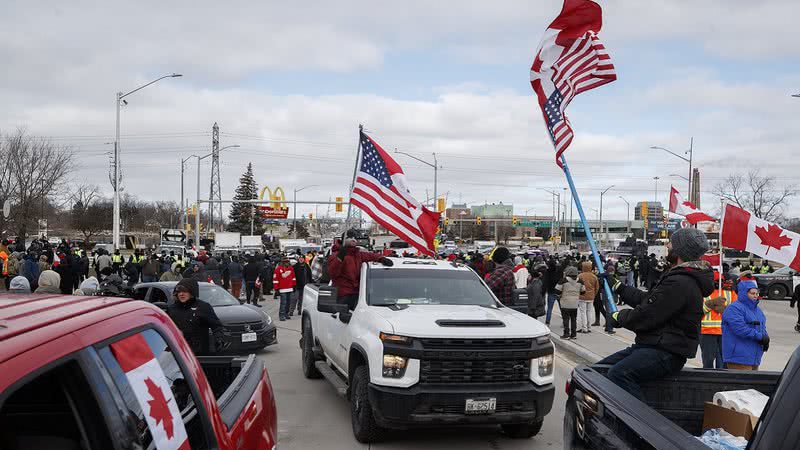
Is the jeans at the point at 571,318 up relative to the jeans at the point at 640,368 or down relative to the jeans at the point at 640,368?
down

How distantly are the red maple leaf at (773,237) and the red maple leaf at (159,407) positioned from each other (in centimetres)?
653

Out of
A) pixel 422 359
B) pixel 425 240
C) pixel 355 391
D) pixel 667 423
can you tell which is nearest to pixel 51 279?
A: pixel 425 240

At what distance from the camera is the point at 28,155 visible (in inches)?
1789

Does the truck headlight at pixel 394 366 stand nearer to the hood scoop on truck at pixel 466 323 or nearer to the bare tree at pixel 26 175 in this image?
the hood scoop on truck at pixel 466 323

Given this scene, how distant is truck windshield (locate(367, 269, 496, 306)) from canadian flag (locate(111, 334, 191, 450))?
17.7 ft

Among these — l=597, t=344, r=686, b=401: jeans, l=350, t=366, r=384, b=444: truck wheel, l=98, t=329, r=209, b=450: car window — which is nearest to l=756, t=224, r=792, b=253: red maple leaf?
l=597, t=344, r=686, b=401: jeans

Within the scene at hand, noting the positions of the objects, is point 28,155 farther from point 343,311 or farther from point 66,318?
point 66,318

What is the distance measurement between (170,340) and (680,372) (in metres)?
3.42

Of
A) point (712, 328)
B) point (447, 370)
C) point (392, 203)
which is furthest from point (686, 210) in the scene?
point (447, 370)

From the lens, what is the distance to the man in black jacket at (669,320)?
4.55 m

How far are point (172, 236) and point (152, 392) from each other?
69567 millimetres

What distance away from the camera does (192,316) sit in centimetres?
785

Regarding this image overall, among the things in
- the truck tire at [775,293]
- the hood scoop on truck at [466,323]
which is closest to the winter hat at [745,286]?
the hood scoop on truck at [466,323]

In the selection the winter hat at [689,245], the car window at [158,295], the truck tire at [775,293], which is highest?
the winter hat at [689,245]
